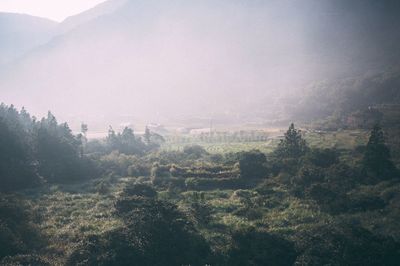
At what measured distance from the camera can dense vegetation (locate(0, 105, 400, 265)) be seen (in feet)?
121

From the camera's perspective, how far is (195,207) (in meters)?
52.1

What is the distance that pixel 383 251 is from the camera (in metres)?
35.5

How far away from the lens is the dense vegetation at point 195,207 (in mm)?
36875

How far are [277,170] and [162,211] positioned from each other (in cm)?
3807

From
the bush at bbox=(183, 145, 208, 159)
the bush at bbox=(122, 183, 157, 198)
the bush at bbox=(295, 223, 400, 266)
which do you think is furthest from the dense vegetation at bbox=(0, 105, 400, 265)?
the bush at bbox=(183, 145, 208, 159)

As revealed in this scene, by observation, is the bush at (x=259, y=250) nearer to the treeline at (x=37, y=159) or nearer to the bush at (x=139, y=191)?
the bush at (x=139, y=191)

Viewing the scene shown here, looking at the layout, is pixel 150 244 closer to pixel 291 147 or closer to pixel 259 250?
pixel 259 250

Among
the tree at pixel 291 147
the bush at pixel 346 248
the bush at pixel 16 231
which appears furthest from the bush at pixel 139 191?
the tree at pixel 291 147

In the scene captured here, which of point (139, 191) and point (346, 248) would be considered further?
point (139, 191)

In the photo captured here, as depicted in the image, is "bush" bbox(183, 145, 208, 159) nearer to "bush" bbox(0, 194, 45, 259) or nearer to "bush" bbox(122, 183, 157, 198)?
"bush" bbox(122, 183, 157, 198)

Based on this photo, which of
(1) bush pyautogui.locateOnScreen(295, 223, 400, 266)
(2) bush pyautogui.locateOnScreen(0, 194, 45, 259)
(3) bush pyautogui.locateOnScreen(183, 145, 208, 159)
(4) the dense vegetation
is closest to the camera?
(1) bush pyautogui.locateOnScreen(295, 223, 400, 266)

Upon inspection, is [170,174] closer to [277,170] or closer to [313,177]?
[277,170]

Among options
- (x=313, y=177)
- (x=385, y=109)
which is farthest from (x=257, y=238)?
(x=385, y=109)

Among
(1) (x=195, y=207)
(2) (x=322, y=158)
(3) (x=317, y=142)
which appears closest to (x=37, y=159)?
(1) (x=195, y=207)
